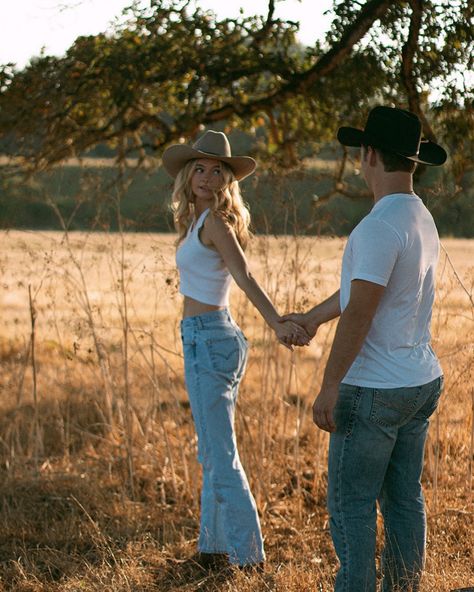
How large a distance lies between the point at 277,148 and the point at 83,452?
2.64m

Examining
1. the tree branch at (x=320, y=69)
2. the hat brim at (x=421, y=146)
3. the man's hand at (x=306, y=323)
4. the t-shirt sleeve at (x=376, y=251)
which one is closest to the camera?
the t-shirt sleeve at (x=376, y=251)

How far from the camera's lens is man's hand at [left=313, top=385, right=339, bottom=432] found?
9.42 feet

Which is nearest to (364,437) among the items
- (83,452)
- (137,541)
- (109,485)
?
(137,541)

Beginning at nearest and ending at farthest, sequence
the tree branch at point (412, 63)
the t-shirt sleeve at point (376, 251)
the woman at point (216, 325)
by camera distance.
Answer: the t-shirt sleeve at point (376, 251)
the woman at point (216, 325)
the tree branch at point (412, 63)

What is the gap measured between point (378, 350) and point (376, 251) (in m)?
0.31

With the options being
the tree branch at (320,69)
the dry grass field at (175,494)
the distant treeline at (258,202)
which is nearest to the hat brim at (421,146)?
the dry grass field at (175,494)

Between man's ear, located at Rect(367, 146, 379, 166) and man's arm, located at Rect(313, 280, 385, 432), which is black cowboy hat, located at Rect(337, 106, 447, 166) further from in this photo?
man's arm, located at Rect(313, 280, 385, 432)

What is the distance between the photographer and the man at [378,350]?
2.83m

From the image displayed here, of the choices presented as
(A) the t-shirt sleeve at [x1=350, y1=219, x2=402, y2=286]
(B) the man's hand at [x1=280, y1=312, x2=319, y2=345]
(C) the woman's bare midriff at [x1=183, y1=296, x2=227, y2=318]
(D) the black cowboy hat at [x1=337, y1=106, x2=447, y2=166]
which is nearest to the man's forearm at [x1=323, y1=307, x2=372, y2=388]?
(A) the t-shirt sleeve at [x1=350, y1=219, x2=402, y2=286]

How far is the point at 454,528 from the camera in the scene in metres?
4.57

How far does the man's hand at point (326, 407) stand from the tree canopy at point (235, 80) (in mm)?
3151

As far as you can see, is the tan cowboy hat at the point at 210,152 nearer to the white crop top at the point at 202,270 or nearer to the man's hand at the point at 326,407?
the white crop top at the point at 202,270

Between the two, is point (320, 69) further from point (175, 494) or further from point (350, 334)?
point (350, 334)

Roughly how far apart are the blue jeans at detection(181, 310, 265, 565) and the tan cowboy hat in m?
0.62
